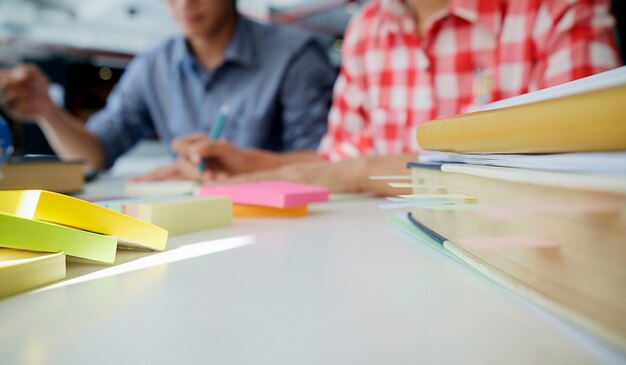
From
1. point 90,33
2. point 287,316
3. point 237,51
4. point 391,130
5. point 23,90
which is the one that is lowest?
point 287,316

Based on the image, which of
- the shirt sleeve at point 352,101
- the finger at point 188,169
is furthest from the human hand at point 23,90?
A: the shirt sleeve at point 352,101

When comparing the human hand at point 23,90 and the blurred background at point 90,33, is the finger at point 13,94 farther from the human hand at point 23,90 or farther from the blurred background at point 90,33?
the blurred background at point 90,33

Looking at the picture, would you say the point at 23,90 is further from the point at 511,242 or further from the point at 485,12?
the point at 511,242

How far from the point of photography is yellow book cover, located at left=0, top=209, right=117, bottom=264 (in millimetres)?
208

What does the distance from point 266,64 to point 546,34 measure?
0.72 meters

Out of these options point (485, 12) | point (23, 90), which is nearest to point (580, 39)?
point (485, 12)

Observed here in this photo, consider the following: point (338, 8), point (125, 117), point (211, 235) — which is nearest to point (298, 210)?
point (211, 235)

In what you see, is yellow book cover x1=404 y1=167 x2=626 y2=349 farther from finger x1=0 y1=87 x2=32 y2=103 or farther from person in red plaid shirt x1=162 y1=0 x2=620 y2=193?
finger x1=0 y1=87 x2=32 y2=103

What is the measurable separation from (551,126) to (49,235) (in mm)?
216

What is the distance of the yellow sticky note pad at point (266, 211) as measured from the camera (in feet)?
1.44

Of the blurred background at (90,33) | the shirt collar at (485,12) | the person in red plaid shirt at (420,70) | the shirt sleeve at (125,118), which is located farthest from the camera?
the blurred background at (90,33)

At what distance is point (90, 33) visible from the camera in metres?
4.34

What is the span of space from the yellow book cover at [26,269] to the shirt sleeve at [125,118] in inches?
45.7

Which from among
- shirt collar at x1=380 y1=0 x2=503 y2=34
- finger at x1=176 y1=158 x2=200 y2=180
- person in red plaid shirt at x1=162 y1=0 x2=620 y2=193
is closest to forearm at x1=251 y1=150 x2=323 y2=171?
person in red plaid shirt at x1=162 y1=0 x2=620 y2=193
